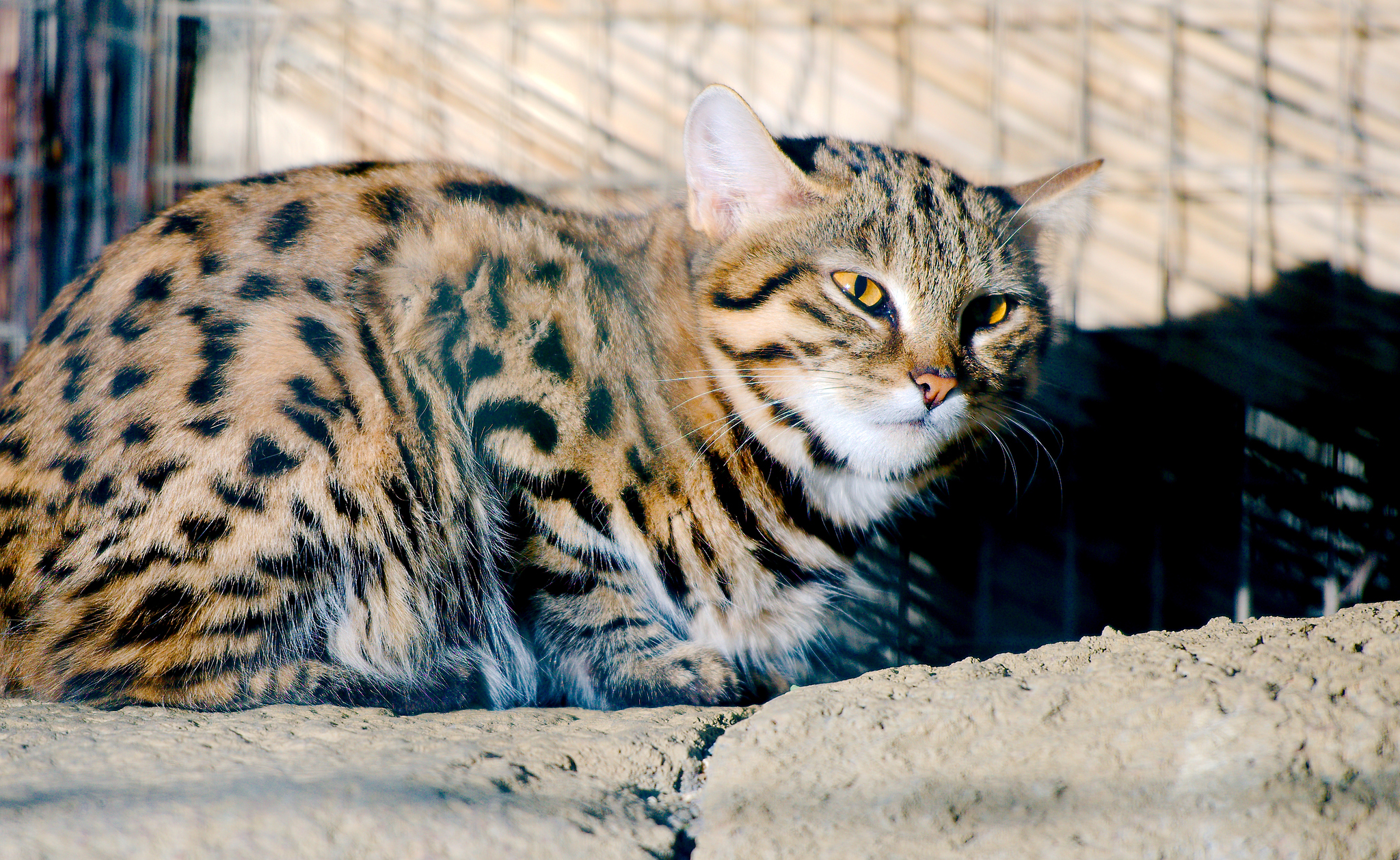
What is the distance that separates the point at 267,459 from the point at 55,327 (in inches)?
24.3

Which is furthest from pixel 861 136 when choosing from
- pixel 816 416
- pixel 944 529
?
pixel 816 416

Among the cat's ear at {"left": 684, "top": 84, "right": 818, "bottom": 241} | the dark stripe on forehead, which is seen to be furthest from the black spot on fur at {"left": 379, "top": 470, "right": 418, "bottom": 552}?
the cat's ear at {"left": 684, "top": 84, "right": 818, "bottom": 241}

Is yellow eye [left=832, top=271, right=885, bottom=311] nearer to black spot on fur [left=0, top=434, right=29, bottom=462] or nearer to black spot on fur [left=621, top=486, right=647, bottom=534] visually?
black spot on fur [left=621, top=486, right=647, bottom=534]

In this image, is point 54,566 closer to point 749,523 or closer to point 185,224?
point 185,224

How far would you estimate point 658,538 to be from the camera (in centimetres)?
195

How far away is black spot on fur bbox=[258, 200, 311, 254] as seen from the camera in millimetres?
1891

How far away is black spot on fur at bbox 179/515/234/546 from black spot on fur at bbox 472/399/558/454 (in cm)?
46

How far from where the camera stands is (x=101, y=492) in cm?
165

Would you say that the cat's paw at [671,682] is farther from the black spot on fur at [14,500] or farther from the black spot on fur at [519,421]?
the black spot on fur at [14,500]

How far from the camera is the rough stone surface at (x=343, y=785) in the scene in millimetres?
1037

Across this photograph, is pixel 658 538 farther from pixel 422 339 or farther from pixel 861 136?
pixel 861 136

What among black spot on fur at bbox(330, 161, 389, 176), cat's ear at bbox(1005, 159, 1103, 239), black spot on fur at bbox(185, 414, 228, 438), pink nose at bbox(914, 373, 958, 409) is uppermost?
cat's ear at bbox(1005, 159, 1103, 239)

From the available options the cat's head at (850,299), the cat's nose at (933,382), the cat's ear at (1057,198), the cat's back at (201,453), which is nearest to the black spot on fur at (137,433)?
the cat's back at (201,453)

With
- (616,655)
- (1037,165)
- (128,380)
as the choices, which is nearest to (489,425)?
(616,655)
